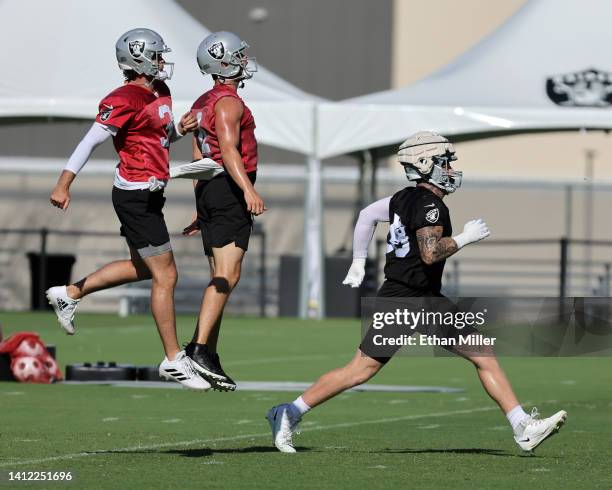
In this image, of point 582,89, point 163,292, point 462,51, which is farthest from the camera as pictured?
point 462,51

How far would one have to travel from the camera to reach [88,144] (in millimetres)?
10453

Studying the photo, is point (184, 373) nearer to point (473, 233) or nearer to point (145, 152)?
point (145, 152)

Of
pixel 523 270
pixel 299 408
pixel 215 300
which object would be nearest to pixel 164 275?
pixel 215 300

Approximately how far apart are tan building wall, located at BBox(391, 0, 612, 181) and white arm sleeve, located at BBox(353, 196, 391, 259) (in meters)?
26.8

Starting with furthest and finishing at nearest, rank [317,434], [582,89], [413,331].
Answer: [582,89]
[317,434]
[413,331]

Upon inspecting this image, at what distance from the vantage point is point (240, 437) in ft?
37.9

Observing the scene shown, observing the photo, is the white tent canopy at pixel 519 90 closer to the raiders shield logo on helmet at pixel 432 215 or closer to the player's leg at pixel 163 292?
the player's leg at pixel 163 292

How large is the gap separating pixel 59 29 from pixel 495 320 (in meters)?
15.1

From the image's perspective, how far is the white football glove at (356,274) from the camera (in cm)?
1013

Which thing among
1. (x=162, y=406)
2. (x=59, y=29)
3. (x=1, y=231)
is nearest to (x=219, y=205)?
(x=162, y=406)

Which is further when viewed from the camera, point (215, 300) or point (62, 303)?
point (62, 303)

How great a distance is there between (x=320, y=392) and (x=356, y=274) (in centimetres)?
72

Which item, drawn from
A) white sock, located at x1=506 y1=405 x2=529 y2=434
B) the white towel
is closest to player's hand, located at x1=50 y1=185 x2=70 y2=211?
the white towel

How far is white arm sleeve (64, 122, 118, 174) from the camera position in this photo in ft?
34.1
